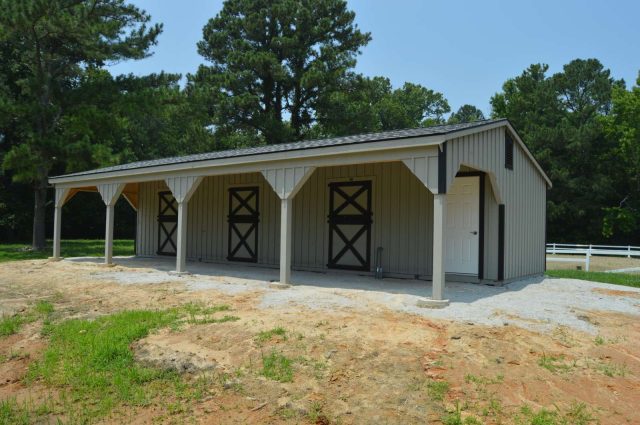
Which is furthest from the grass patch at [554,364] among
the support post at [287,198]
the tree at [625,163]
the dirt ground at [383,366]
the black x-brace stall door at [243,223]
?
the tree at [625,163]

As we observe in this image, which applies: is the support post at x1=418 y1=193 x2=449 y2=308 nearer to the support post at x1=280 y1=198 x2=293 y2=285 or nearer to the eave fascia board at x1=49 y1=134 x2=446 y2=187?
the eave fascia board at x1=49 y1=134 x2=446 y2=187

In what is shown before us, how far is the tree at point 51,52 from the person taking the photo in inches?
601

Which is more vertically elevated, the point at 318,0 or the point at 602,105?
the point at 318,0

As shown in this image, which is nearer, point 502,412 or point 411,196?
point 502,412

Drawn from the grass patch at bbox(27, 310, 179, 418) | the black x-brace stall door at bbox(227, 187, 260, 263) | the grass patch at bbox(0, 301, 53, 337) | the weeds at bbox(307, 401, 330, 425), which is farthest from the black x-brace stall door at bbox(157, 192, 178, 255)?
the weeds at bbox(307, 401, 330, 425)

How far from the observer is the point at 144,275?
969 centimetres

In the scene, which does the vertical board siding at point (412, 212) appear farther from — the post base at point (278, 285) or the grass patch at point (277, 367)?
the grass patch at point (277, 367)

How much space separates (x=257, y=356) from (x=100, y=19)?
666 inches

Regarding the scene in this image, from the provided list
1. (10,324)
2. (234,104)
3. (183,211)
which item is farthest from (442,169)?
(234,104)

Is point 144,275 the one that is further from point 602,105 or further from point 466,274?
point 602,105

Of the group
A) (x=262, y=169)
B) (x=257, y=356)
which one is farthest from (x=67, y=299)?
(x=257, y=356)

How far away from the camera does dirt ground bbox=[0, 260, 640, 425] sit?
3.55 meters

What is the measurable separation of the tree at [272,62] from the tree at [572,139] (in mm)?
11896

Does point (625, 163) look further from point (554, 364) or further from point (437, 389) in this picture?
point (437, 389)
